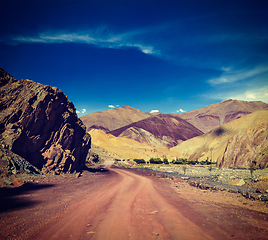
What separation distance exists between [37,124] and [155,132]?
144 m

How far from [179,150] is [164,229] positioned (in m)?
103

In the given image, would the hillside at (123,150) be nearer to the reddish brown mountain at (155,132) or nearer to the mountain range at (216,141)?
the mountain range at (216,141)

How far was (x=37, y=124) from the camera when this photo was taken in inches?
807

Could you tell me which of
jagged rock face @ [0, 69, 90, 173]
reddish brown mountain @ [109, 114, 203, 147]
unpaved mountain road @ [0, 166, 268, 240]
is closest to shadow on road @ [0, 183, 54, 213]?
unpaved mountain road @ [0, 166, 268, 240]

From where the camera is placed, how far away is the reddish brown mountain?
440 feet

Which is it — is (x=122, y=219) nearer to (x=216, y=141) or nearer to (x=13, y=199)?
(x=13, y=199)

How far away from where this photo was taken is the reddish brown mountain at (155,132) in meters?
A: 134

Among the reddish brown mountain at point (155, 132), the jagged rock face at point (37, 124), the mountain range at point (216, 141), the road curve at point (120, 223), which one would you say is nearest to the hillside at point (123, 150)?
the mountain range at point (216, 141)

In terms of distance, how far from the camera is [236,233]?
7.04 m

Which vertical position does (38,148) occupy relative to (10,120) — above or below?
below

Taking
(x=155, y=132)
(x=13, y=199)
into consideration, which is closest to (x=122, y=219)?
(x=13, y=199)

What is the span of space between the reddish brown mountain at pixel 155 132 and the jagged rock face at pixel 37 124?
103 meters

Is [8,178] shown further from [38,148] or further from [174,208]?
[174,208]

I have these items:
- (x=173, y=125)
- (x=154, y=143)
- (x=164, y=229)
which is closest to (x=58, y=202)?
(x=164, y=229)
